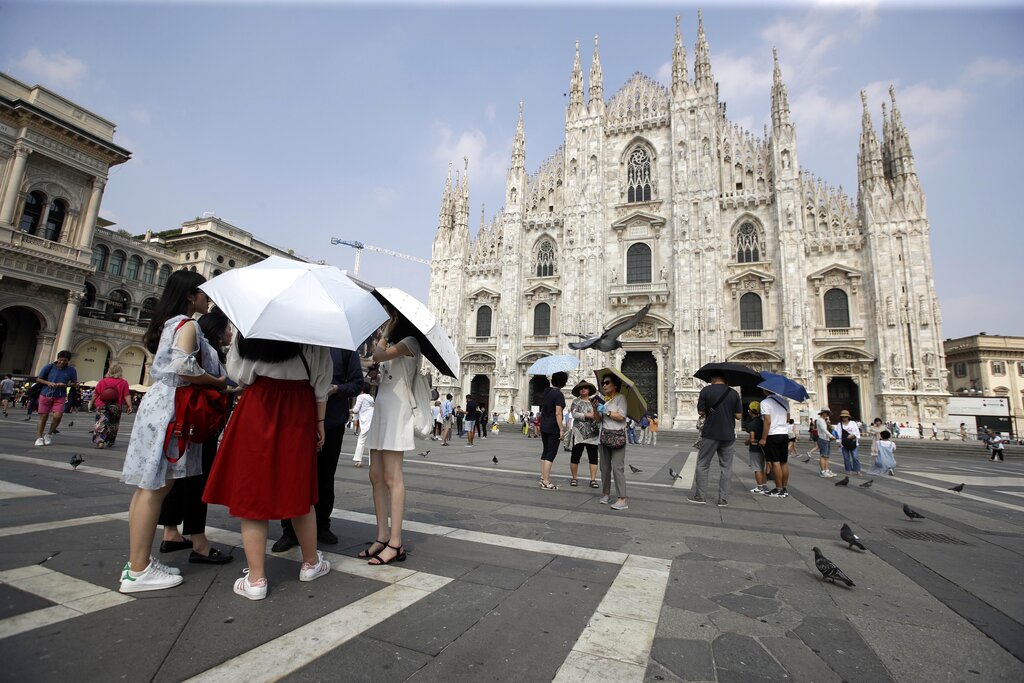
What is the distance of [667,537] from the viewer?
4180mm

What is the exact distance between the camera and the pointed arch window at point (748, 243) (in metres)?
25.3

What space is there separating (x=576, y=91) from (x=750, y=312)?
17883mm

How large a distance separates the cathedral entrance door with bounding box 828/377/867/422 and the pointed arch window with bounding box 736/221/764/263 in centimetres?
746

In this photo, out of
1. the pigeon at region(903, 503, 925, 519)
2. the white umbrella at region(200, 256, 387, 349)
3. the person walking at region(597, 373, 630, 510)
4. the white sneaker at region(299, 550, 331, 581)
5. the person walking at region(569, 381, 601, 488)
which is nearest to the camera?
the white umbrella at region(200, 256, 387, 349)

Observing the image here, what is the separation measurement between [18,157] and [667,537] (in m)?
32.2

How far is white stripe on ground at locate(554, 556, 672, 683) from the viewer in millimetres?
1890

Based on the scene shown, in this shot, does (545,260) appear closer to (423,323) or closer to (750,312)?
(750,312)

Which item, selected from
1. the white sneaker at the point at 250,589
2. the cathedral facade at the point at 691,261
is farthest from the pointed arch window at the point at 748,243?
the white sneaker at the point at 250,589

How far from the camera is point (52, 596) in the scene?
90.0 inches

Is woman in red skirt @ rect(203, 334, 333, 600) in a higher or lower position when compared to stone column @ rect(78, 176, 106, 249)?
lower

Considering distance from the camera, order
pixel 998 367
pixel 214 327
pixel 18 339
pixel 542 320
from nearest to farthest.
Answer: pixel 214 327 → pixel 18 339 → pixel 542 320 → pixel 998 367

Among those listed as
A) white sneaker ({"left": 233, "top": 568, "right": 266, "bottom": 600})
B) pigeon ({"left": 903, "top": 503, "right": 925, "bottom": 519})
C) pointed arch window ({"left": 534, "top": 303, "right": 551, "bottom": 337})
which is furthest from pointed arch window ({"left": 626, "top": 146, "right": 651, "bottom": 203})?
white sneaker ({"left": 233, "top": 568, "right": 266, "bottom": 600})

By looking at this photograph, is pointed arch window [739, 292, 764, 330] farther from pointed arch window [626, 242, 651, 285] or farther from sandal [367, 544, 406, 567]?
sandal [367, 544, 406, 567]

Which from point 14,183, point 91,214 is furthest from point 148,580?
point 91,214
